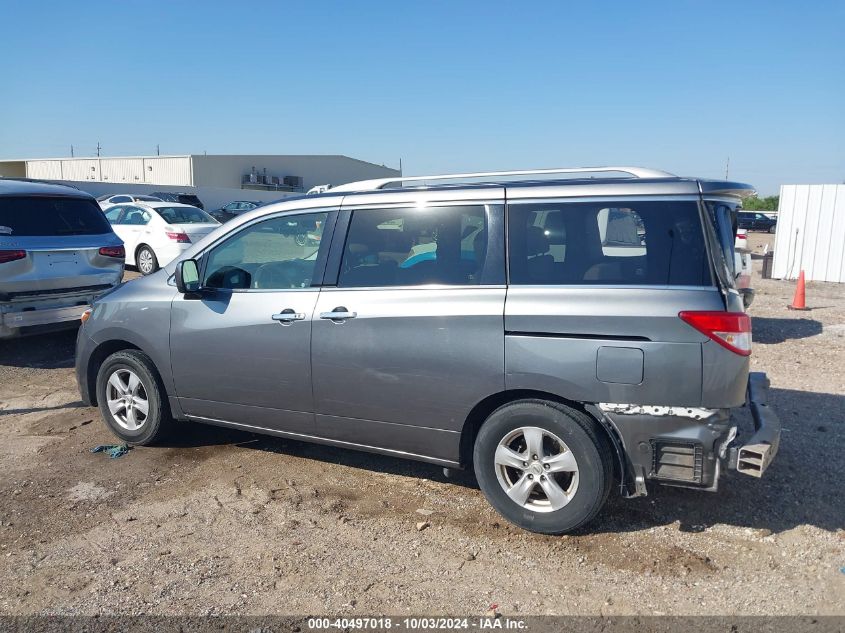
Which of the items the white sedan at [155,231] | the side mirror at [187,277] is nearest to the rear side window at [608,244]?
the side mirror at [187,277]

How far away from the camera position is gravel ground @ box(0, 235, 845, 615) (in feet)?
11.1

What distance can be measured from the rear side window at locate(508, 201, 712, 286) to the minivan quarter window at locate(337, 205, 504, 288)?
222 mm

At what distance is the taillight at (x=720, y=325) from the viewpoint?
3521 millimetres

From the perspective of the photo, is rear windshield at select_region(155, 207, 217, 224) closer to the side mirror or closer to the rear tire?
the rear tire

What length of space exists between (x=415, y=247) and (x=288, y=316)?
974mm

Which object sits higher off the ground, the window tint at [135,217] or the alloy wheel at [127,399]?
the window tint at [135,217]

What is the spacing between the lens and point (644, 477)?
372cm

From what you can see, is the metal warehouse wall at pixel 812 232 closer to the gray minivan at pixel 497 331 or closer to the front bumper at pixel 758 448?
the gray minivan at pixel 497 331

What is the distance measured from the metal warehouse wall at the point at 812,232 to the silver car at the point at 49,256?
14956mm

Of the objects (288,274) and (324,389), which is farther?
(288,274)

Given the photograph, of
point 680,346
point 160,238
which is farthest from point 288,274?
point 160,238

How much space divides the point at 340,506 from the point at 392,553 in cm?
68

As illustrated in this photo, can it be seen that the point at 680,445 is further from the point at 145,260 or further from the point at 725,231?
the point at 145,260

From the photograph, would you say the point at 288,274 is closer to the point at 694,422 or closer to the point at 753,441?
the point at 694,422
